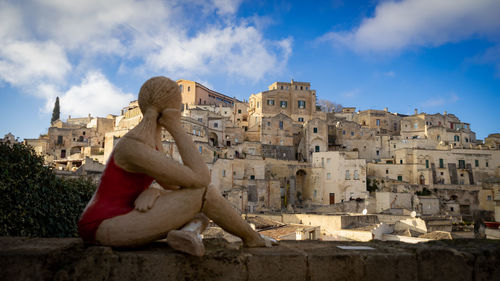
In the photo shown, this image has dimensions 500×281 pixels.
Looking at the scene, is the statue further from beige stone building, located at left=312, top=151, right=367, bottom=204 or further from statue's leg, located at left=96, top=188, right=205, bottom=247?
beige stone building, located at left=312, top=151, right=367, bottom=204

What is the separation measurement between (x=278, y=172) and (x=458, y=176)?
81.0 feet

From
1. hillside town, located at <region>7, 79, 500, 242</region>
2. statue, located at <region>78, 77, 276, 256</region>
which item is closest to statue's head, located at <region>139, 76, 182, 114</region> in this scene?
statue, located at <region>78, 77, 276, 256</region>

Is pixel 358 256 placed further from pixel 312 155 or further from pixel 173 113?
pixel 312 155

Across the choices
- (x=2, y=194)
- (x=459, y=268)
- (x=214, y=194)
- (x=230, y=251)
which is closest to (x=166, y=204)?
(x=214, y=194)

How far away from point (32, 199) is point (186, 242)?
24.6ft

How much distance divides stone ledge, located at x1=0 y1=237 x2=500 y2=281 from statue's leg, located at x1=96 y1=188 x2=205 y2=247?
13 cm

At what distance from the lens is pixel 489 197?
132 feet

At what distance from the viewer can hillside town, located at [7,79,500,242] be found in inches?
1293

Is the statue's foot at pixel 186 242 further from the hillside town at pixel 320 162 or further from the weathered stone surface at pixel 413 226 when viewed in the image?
the weathered stone surface at pixel 413 226

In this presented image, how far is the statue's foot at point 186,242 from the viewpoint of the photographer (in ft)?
9.55

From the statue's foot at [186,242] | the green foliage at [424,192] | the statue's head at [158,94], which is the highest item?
the statue's head at [158,94]

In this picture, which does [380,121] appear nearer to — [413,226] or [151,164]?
[413,226]

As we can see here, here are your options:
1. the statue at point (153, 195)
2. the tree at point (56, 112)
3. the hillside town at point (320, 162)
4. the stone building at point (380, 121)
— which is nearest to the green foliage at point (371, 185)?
the hillside town at point (320, 162)

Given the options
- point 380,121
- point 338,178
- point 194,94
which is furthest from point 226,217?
point 380,121
